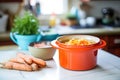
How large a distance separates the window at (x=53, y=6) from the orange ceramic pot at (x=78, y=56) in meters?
2.25

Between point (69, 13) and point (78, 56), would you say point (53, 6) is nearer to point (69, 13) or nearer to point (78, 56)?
point (69, 13)

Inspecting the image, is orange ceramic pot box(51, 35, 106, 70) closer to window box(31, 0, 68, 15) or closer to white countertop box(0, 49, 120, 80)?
white countertop box(0, 49, 120, 80)

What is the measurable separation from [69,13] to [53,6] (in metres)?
0.29

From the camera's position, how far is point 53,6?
3670 millimetres

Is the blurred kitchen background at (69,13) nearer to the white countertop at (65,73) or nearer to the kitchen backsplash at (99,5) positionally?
the kitchen backsplash at (99,5)

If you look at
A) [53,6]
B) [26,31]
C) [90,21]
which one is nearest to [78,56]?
[26,31]

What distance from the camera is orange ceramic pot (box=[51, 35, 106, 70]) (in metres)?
1.34

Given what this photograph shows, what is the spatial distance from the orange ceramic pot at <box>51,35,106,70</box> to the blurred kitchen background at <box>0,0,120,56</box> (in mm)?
1749

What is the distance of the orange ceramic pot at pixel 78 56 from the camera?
1.34 metres

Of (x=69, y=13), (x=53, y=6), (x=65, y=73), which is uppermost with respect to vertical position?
(x=53, y=6)

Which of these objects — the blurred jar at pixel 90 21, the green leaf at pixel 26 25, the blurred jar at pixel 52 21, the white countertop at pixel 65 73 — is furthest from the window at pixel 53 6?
the white countertop at pixel 65 73

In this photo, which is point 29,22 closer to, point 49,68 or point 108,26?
point 49,68

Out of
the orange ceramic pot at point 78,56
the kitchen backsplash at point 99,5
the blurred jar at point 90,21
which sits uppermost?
the kitchen backsplash at point 99,5

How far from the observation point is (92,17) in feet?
11.9
